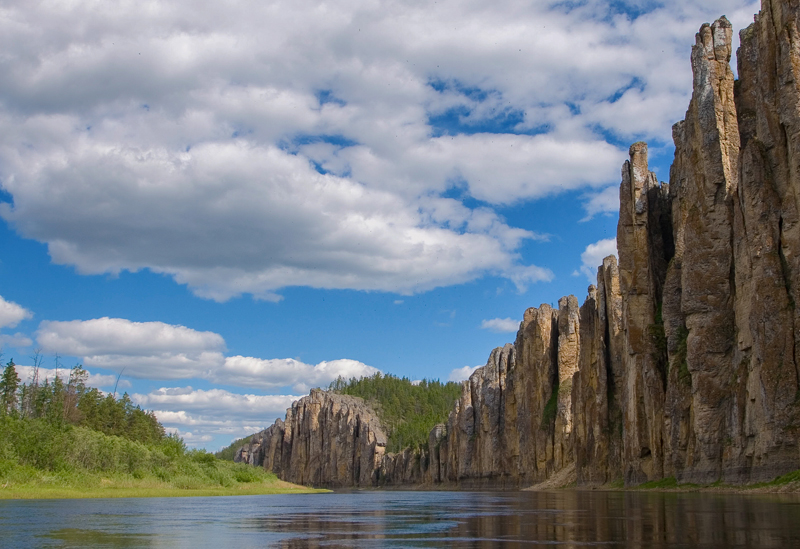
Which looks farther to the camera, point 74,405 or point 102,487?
point 74,405

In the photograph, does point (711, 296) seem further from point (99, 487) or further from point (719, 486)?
point (99, 487)

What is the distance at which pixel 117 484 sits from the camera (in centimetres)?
7381

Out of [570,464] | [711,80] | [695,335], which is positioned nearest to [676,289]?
[695,335]

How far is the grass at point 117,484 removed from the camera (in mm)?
59031

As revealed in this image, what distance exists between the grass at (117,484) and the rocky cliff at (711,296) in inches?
1857

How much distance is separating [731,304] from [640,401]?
19.3 m

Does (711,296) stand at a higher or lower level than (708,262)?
lower

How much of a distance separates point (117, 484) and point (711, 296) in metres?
61.7

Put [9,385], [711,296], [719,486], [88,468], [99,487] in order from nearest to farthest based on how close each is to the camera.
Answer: [719,486], [711,296], [99,487], [88,468], [9,385]

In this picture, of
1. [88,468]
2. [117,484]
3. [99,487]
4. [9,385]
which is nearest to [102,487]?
[99,487]

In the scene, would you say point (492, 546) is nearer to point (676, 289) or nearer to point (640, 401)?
point (676, 289)

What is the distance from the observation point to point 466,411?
158 metres

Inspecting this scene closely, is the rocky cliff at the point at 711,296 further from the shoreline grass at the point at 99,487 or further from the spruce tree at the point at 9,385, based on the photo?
the spruce tree at the point at 9,385

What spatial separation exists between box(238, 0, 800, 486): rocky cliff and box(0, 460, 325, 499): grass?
47162mm
